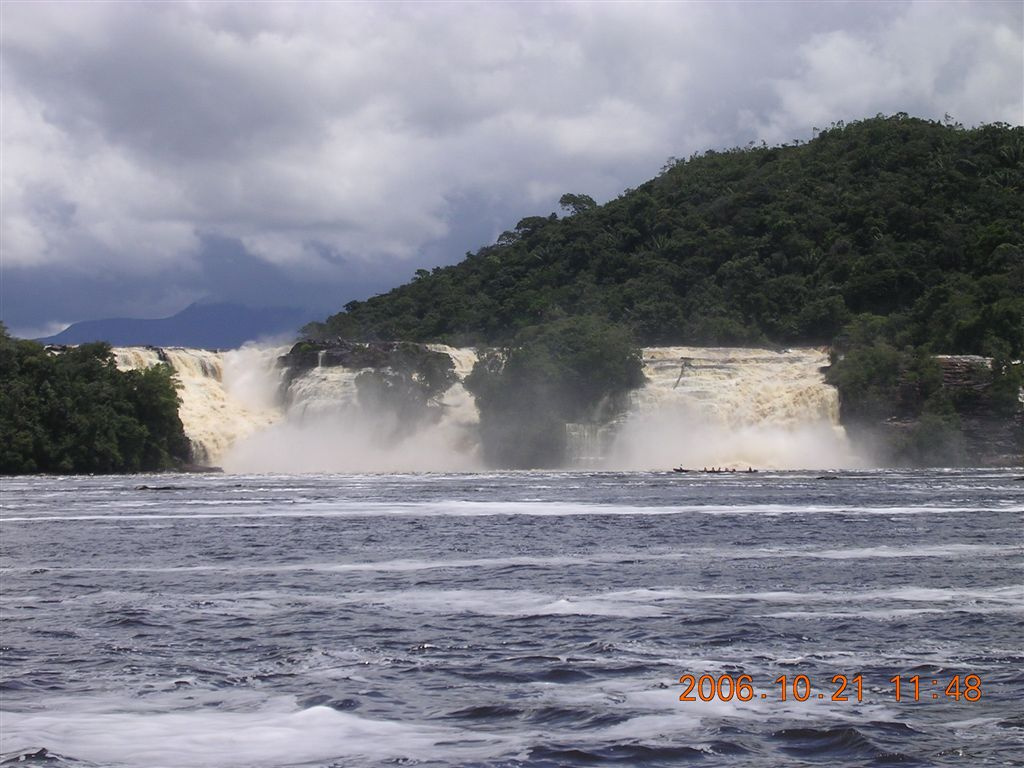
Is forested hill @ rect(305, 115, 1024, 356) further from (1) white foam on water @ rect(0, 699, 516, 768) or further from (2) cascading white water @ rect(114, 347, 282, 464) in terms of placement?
(1) white foam on water @ rect(0, 699, 516, 768)

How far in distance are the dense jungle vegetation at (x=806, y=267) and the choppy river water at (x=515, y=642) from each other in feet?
153

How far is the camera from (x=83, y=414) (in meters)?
62.5

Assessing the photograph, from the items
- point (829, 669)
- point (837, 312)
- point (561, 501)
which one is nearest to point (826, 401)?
point (837, 312)

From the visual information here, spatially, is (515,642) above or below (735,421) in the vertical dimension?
below

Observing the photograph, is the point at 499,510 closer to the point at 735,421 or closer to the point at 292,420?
the point at 735,421

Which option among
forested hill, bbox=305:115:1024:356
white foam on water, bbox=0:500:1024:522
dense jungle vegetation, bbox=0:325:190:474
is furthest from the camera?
forested hill, bbox=305:115:1024:356

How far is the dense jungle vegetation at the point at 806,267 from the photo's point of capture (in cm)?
7738

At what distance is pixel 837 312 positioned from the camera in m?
88.1

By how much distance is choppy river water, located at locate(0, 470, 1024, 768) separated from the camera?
36.2ft

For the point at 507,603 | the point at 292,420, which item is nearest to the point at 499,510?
the point at 507,603

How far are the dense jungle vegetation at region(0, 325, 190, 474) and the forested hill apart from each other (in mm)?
31842

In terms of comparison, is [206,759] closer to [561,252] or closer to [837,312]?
[837,312]

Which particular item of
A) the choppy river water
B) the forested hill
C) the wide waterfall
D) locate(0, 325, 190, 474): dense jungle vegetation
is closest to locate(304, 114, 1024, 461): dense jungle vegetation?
the forested hill

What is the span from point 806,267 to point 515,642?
87.0m
